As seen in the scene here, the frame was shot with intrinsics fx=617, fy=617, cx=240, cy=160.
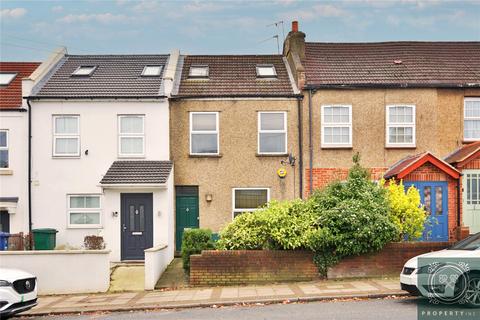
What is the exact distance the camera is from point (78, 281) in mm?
16875

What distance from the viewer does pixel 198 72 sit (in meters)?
24.5

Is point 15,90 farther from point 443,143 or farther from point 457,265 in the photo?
point 457,265

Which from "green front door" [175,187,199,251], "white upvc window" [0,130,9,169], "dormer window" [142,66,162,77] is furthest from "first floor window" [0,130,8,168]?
"green front door" [175,187,199,251]

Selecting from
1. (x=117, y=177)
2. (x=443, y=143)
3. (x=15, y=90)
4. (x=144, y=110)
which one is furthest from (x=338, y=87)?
(x=15, y=90)

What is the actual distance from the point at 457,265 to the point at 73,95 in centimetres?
1507

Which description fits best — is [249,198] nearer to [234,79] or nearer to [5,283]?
[234,79]

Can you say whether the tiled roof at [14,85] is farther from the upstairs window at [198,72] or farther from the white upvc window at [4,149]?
the upstairs window at [198,72]

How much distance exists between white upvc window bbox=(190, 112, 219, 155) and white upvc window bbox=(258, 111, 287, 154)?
1608 millimetres

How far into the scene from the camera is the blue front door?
20.8 meters

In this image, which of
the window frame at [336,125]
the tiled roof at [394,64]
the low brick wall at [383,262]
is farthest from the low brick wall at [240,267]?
the tiled roof at [394,64]

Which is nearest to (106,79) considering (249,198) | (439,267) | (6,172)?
(6,172)

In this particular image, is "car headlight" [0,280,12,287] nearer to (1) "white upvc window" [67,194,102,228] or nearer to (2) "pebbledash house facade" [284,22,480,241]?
(1) "white upvc window" [67,194,102,228]

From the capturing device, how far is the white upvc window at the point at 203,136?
73.7ft

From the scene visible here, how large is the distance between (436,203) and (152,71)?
11.8m
